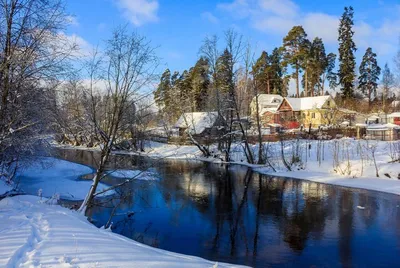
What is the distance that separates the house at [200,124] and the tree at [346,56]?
22072 mm

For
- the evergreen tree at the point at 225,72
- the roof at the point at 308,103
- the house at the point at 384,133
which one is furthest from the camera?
the roof at the point at 308,103

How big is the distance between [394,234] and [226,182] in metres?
10.1

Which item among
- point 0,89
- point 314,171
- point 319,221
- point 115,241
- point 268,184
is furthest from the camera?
point 314,171

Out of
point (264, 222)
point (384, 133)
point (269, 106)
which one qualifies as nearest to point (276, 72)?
Answer: point (269, 106)

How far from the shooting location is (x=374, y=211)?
1234 cm

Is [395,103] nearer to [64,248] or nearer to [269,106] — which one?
[269,106]

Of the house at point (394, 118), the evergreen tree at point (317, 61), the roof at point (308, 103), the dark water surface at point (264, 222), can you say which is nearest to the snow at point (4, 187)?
the dark water surface at point (264, 222)

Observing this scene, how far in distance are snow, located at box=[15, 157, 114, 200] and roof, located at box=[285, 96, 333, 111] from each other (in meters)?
33.6

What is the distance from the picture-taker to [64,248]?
214 inches

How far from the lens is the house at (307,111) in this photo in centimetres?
4441

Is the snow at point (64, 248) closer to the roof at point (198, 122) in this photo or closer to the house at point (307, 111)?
the roof at point (198, 122)

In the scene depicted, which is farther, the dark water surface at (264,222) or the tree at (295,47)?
the tree at (295,47)

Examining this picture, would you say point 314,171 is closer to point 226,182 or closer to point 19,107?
point 226,182

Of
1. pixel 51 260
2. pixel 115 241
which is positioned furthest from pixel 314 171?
pixel 51 260
